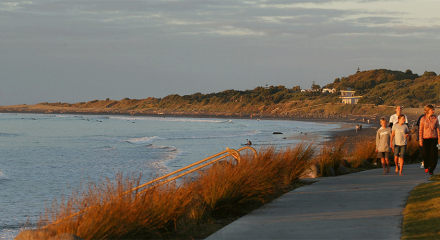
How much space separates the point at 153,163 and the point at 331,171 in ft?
32.6

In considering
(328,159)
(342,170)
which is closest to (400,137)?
(342,170)

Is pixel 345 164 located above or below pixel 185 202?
below

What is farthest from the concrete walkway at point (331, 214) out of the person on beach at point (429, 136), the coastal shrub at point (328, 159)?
the person on beach at point (429, 136)

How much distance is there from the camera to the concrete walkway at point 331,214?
17.4 ft

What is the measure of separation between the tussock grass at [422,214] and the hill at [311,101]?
72.8 metres

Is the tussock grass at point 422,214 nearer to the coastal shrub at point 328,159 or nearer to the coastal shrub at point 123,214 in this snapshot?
the coastal shrub at point 328,159

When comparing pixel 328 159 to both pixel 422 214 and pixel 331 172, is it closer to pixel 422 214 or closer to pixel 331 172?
pixel 331 172

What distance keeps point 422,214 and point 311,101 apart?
102721mm

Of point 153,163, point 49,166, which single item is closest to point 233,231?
point 153,163

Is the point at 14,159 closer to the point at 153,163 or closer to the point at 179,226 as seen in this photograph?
the point at 153,163

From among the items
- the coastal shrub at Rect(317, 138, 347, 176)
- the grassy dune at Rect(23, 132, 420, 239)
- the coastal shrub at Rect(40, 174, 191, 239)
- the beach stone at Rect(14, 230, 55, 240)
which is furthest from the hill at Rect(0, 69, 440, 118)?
the beach stone at Rect(14, 230, 55, 240)

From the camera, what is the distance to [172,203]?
17.8 feet

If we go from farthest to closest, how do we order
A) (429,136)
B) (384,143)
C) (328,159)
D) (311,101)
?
(311,101), (384,143), (328,159), (429,136)

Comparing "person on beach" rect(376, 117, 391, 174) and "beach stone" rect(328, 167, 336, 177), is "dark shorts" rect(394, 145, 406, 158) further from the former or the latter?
"beach stone" rect(328, 167, 336, 177)
